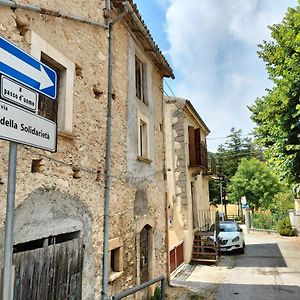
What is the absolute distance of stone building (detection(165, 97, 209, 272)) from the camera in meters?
13.7

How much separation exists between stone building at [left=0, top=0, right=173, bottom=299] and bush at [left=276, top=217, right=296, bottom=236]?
15193 mm

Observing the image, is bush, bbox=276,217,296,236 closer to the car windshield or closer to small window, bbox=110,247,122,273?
the car windshield

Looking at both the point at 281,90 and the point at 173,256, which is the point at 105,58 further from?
the point at 173,256

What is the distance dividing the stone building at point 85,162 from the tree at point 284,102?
388 cm

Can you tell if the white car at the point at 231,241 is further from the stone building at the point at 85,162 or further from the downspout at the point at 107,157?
the downspout at the point at 107,157

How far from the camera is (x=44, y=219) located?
430 cm

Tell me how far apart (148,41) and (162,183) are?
13.9 feet

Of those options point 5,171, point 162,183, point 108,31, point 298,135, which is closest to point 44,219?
point 5,171

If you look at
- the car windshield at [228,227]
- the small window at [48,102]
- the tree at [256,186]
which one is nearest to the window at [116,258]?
the small window at [48,102]

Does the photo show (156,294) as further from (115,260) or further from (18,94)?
(18,94)

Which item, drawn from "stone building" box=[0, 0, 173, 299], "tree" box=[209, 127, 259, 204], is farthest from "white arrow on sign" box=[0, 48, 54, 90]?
"tree" box=[209, 127, 259, 204]

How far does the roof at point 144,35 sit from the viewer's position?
718 centimetres

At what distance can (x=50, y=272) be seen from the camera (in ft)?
14.2

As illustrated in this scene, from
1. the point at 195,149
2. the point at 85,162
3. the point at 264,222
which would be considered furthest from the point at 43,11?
the point at 264,222
